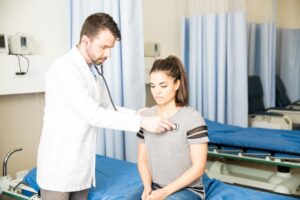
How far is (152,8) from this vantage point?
3359 millimetres

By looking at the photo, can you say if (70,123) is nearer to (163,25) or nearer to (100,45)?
(100,45)

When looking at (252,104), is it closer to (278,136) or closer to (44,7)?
(278,136)

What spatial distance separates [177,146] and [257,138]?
1543 millimetres

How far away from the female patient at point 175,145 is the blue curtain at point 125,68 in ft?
2.20

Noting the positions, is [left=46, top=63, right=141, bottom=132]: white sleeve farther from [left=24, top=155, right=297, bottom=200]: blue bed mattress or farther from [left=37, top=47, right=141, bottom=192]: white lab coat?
[left=24, top=155, right=297, bottom=200]: blue bed mattress

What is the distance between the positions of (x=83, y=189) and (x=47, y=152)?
25cm

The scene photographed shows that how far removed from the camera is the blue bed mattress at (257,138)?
2.63m

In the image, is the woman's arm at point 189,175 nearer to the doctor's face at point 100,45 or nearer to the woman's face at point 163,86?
the woman's face at point 163,86

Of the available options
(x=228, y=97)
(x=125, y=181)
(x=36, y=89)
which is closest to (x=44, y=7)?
(x=36, y=89)

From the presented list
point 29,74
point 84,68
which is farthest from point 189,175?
point 29,74

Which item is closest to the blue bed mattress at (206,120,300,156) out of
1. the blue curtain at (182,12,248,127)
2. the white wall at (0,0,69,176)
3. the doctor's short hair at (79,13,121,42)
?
the blue curtain at (182,12,248,127)

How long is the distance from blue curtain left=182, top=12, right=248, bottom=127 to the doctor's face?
6.66ft

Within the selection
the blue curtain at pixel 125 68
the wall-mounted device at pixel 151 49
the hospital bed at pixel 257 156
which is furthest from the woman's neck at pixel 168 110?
the wall-mounted device at pixel 151 49

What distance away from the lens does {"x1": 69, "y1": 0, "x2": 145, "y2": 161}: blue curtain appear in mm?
2221
